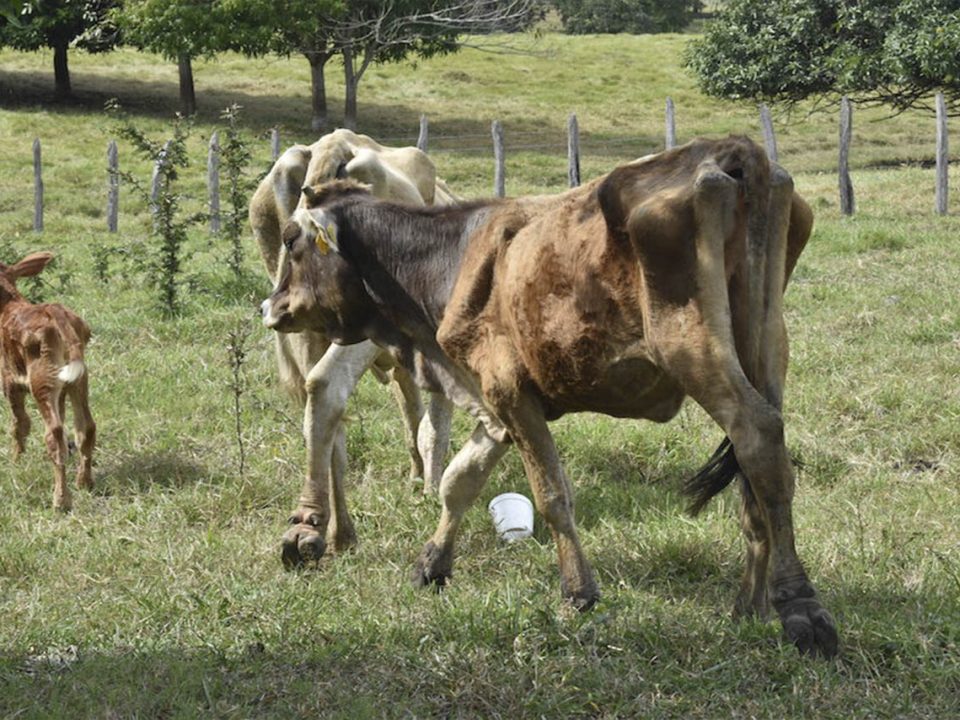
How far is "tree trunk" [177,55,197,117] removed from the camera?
3809 centimetres

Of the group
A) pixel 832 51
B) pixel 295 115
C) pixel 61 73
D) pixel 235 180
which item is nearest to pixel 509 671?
pixel 235 180

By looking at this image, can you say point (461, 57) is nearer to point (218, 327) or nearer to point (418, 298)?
point (218, 327)

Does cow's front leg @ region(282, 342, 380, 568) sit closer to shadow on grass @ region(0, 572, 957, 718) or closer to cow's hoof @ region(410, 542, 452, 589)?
cow's hoof @ region(410, 542, 452, 589)

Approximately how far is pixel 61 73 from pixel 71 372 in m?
34.5

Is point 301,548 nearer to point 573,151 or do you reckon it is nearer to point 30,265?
point 30,265

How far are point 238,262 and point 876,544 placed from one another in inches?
352

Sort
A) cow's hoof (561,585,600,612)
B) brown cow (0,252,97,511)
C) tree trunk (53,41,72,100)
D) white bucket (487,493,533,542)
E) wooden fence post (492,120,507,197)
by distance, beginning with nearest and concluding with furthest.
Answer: cow's hoof (561,585,600,612) → white bucket (487,493,533,542) → brown cow (0,252,97,511) → wooden fence post (492,120,507,197) → tree trunk (53,41,72,100)

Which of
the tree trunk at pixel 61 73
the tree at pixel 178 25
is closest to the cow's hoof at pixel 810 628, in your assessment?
the tree at pixel 178 25

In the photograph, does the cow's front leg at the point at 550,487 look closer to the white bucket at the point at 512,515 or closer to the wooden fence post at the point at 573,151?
the white bucket at the point at 512,515

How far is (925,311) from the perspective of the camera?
1072cm

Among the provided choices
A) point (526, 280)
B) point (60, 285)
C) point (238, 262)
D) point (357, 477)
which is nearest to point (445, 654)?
point (526, 280)

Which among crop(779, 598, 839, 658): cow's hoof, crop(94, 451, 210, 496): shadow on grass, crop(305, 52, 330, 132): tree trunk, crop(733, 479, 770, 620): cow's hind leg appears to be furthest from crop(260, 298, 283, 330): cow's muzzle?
crop(305, 52, 330, 132): tree trunk

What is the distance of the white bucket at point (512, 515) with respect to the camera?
255 inches

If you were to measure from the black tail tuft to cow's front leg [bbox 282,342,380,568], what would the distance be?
2.03 m
